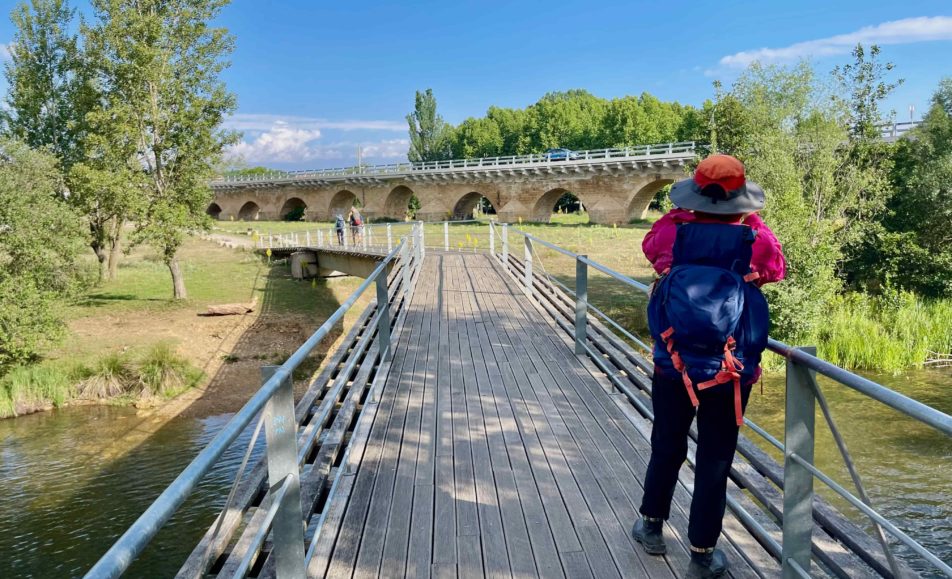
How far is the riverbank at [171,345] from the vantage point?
45.9 ft

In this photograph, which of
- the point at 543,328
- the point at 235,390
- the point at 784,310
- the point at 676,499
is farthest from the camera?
the point at 784,310

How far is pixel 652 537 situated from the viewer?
2.75 metres

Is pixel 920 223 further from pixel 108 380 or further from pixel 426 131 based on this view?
pixel 426 131

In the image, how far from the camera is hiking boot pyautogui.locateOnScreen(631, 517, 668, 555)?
2.74 metres

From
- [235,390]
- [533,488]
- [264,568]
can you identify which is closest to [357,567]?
[264,568]

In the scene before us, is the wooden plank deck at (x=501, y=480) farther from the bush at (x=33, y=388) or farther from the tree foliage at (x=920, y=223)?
the tree foliage at (x=920, y=223)

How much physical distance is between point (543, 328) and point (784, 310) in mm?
10589

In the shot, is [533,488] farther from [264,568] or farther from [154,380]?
[154,380]

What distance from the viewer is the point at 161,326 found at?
17.7m

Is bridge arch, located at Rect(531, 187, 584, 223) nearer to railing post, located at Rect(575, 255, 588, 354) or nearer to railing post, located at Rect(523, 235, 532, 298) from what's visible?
railing post, located at Rect(523, 235, 532, 298)

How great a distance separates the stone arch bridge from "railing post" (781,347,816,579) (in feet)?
105

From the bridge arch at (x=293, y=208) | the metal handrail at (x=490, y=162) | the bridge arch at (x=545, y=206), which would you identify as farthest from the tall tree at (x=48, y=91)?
the bridge arch at (x=293, y=208)

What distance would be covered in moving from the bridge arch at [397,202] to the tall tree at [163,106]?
115 feet

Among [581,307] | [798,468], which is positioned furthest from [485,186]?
[798,468]
